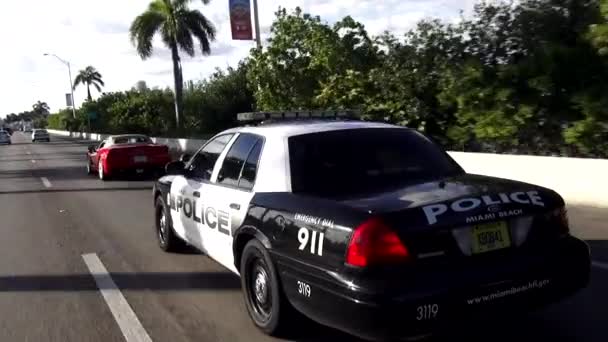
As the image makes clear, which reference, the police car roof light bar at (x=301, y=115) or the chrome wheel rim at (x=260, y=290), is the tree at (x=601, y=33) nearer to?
the police car roof light bar at (x=301, y=115)

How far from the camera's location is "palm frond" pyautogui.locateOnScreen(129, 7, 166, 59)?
128ft

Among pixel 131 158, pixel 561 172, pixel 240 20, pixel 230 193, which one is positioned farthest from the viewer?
pixel 240 20

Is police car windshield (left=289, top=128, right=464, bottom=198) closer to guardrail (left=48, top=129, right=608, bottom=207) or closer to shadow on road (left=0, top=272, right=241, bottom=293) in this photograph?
shadow on road (left=0, top=272, right=241, bottom=293)

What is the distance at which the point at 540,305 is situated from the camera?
4.03m

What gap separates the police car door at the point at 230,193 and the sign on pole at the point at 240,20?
19327 mm

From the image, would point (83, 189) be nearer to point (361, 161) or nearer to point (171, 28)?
point (361, 161)

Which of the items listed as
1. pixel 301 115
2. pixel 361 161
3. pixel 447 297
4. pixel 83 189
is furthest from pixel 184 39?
pixel 447 297

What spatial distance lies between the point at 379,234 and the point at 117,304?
9.78 ft

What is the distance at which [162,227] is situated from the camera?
7656 mm

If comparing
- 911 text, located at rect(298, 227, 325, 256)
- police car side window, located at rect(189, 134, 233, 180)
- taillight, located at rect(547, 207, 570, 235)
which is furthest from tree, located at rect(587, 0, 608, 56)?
911 text, located at rect(298, 227, 325, 256)

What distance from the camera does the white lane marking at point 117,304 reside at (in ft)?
15.8

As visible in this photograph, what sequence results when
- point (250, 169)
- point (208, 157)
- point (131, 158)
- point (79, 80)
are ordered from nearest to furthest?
point (250, 169) → point (208, 157) → point (131, 158) → point (79, 80)

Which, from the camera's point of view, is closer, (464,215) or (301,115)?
(464,215)

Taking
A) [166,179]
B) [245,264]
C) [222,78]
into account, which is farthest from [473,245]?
[222,78]
